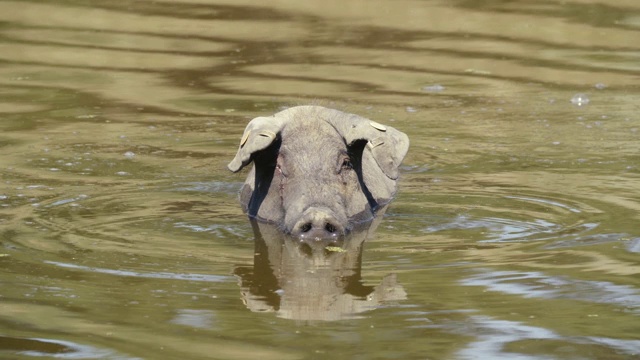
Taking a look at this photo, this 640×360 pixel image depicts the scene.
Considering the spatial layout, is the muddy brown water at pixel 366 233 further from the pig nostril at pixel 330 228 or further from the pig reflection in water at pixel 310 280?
the pig nostril at pixel 330 228

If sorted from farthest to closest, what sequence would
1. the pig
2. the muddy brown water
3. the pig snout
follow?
the pig, the pig snout, the muddy brown water

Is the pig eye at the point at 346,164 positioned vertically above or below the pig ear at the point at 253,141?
below

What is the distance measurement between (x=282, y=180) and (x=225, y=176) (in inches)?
66.2

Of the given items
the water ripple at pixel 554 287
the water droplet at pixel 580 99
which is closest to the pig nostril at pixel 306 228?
the water ripple at pixel 554 287

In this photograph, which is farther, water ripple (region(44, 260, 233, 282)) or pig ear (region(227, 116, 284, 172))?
pig ear (region(227, 116, 284, 172))

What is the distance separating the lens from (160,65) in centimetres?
1605

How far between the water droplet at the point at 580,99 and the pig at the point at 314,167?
3.96 metres

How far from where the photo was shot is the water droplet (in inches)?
557

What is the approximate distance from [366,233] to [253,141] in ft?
3.38

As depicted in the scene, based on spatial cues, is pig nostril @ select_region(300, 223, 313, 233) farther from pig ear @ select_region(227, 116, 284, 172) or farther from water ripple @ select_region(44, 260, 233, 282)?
water ripple @ select_region(44, 260, 233, 282)

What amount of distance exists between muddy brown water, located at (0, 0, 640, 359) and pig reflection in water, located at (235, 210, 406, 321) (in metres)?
0.02

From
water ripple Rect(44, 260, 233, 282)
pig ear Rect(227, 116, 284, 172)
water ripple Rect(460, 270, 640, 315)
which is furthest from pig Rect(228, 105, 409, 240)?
water ripple Rect(460, 270, 640, 315)

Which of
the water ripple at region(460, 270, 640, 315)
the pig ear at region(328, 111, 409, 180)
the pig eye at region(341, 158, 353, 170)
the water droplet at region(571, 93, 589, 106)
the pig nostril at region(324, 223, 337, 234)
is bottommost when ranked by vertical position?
the pig nostril at region(324, 223, 337, 234)

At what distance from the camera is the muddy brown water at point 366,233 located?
23.4 ft
